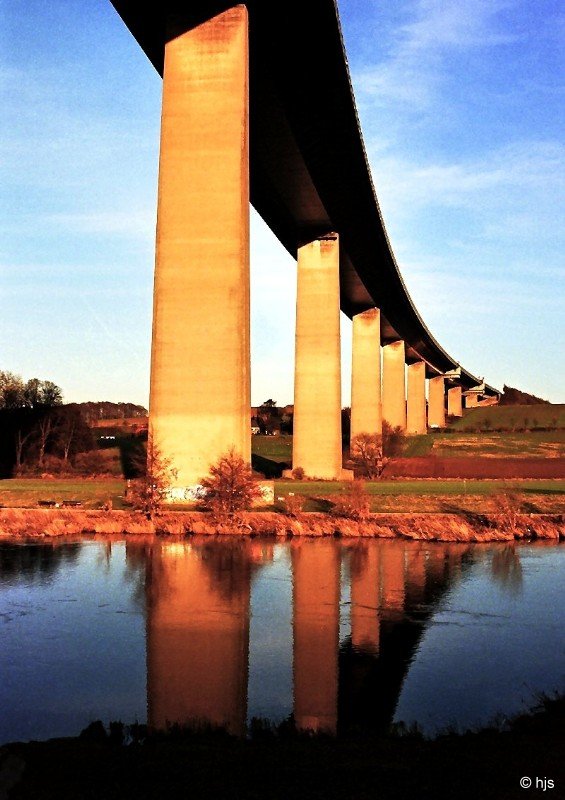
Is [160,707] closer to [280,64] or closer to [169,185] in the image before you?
[169,185]

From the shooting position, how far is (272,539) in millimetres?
28391

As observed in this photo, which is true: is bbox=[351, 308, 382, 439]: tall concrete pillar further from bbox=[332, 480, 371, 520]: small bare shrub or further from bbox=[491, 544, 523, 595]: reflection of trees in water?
bbox=[491, 544, 523, 595]: reflection of trees in water

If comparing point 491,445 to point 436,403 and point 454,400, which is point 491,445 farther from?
point 454,400

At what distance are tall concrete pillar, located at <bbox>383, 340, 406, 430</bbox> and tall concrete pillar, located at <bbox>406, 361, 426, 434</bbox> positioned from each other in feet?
43.1

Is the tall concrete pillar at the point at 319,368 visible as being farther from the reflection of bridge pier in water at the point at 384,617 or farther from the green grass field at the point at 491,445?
the reflection of bridge pier in water at the point at 384,617

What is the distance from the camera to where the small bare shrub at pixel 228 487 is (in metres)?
30.7

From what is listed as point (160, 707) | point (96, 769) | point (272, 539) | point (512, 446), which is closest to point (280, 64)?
point (272, 539)

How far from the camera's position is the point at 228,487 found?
31.2 meters

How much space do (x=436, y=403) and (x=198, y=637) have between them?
132 metres

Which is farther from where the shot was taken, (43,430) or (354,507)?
(43,430)

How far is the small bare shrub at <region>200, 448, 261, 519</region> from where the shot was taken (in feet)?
101

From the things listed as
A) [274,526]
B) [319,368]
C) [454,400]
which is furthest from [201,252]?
[454,400]

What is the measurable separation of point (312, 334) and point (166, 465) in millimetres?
25467

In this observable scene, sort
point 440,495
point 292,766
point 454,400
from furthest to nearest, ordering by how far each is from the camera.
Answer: point 454,400 → point 440,495 → point 292,766
